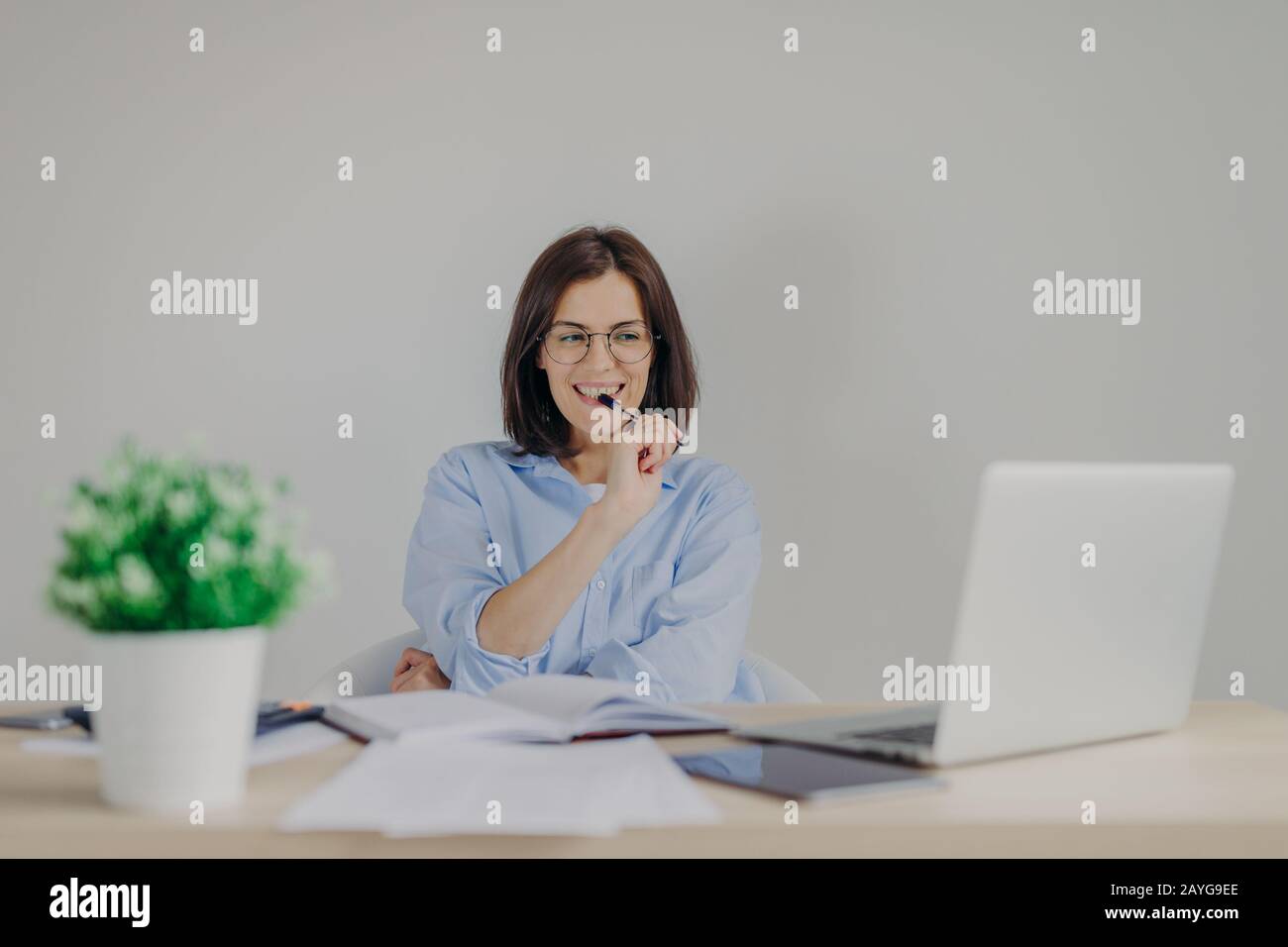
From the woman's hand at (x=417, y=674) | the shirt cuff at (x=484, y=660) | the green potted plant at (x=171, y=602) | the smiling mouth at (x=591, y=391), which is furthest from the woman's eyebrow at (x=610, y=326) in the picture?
the green potted plant at (x=171, y=602)

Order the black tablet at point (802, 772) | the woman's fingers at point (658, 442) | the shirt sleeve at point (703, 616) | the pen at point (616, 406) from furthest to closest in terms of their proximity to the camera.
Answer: the pen at point (616, 406)
the woman's fingers at point (658, 442)
the shirt sleeve at point (703, 616)
the black tablet at point (802, 772)

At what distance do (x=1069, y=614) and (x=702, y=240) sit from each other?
1851mm

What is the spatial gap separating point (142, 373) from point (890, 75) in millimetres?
1862

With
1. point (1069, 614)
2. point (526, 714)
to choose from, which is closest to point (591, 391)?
point (526, 714)

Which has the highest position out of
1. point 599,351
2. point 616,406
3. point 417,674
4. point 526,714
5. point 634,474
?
point 599,351

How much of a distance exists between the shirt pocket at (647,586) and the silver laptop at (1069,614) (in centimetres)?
96

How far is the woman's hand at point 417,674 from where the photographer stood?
195 cm

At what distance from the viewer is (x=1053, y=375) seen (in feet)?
9.13

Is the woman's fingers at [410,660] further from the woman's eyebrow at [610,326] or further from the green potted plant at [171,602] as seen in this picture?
the green potted plant at [171,602]

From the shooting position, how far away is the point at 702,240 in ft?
9.02

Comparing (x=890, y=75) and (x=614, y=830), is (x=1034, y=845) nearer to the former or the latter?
(x=614, y=830)

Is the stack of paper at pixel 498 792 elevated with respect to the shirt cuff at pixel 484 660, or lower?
elevated

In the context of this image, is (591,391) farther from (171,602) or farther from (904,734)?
(171,602)
